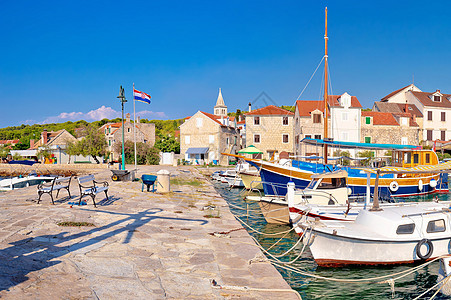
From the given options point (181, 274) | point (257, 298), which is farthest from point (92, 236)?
point (257, 298)

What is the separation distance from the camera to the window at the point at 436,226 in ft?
33.4

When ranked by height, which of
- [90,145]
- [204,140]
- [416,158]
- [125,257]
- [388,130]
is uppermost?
[388,130]

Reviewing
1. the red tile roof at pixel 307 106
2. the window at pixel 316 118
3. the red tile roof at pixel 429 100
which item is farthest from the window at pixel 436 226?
the red tile roof at pixel 429 100

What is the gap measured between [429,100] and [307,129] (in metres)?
25.3

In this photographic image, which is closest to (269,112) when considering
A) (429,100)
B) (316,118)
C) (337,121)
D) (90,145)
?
(316,118)

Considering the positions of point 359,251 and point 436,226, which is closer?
point 359,251

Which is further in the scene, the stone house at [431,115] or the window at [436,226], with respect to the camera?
the stone house at [431,115]

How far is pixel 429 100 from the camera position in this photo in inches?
2298

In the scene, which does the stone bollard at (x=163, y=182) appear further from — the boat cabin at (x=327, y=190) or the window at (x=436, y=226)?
the window at (x=436, y=226)

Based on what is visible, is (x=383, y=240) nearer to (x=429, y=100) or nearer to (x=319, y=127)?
(x=319, y=127)

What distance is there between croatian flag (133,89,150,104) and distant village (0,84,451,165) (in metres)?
22.0

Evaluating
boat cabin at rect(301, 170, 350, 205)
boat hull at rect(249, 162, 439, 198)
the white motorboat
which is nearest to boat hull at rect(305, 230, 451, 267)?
the white motorboat

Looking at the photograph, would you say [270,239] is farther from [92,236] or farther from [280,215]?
[92,236]

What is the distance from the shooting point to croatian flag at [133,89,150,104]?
27844 millimetres
